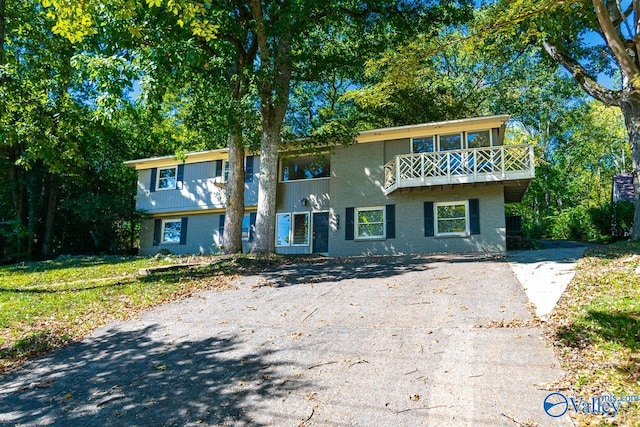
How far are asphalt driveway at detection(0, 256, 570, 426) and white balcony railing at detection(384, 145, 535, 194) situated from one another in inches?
300

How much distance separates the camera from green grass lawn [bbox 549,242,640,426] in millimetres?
3643

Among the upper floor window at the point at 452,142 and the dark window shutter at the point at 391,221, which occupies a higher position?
the upper floor window at the point at 452,142

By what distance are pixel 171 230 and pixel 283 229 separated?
6.58 metres

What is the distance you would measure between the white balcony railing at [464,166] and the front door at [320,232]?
10.9ft

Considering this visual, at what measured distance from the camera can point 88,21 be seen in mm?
7391

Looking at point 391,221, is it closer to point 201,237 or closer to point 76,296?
point 201,237

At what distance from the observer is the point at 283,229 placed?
61.6 feet

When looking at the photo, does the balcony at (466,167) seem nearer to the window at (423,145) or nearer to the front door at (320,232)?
the window at (423,145)

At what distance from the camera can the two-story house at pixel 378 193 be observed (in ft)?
49.4

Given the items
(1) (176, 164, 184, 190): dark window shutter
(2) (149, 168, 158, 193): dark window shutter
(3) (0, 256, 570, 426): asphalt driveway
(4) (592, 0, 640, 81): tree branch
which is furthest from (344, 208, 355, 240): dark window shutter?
(4) (592, 0, 640, 81): tree branch

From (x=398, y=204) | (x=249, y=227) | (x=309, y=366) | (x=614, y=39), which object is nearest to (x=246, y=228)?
(x=249, y=227)

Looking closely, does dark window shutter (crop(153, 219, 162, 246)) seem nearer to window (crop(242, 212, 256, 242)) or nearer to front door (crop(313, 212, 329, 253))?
window (crop(242, 212, 256, 242))

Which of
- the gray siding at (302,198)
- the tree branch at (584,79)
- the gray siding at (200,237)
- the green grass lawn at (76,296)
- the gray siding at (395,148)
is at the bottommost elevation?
the green grass lawn at (76,296)

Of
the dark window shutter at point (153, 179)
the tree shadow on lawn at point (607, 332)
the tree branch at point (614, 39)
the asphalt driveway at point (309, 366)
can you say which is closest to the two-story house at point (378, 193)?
the dark window shutter at point (153, 179)
